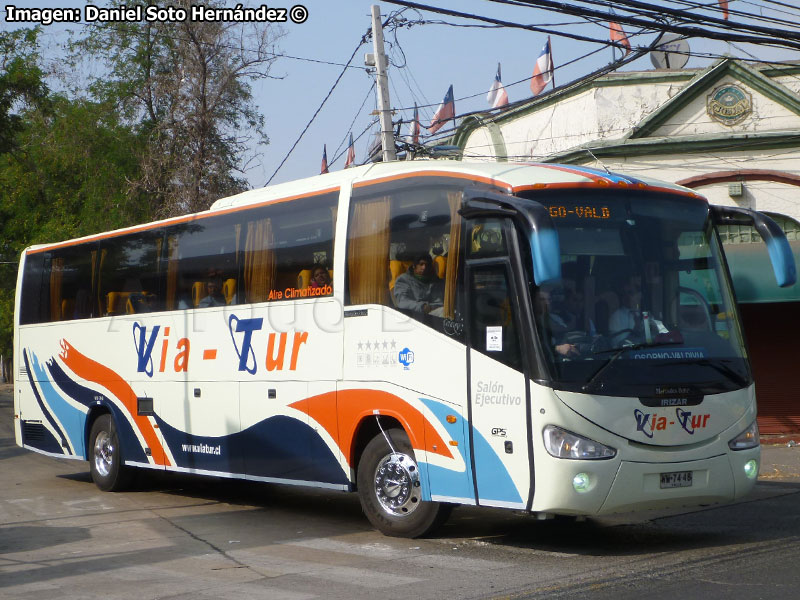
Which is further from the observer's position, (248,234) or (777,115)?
(777,115)

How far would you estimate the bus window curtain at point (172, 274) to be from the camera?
41.9 feet

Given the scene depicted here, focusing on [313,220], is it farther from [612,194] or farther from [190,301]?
[612,194]

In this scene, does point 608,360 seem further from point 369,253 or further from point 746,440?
point 369,253

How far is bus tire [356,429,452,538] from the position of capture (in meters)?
9.44

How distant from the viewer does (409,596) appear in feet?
23.5

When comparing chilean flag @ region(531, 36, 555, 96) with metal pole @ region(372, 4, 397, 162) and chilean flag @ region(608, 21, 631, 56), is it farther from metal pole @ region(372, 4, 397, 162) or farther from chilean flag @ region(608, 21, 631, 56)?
metal pole @ region(372, 4, 397, 162)

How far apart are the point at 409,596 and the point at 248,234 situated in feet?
18.3

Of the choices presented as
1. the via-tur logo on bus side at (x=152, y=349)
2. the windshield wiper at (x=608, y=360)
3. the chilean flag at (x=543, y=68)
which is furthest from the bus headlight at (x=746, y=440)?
the chilean flag at (x=543, y=68)

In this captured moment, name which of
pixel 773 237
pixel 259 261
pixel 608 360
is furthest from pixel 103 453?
pixel 773 237

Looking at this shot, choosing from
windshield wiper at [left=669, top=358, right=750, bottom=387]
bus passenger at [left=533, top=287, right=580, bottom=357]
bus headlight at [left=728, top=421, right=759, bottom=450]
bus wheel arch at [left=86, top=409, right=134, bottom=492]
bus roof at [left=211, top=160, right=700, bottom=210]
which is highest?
bus roof at [left=211, top=160, right=700, bottom=210]

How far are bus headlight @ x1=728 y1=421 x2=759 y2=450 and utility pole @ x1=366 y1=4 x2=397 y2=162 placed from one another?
11.4 metres

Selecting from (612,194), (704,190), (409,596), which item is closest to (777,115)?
(704,190)

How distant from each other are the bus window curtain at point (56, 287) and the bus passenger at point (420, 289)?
7.50 m

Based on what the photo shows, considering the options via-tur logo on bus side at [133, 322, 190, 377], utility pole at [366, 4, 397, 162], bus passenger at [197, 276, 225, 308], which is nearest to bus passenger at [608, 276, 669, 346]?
bus passenger at [197, 276, 225, 308]
